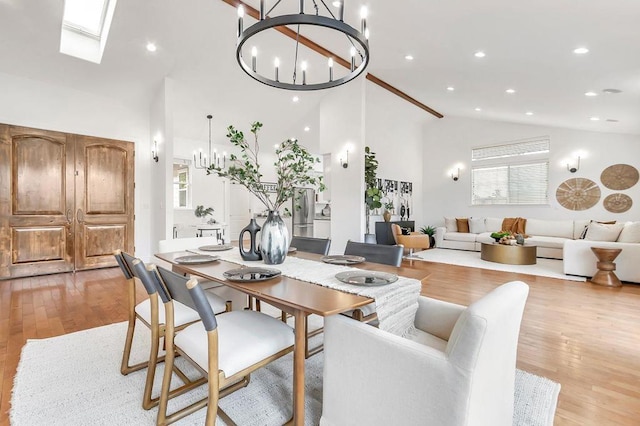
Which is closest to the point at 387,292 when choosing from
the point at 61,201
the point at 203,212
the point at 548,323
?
the point at 548,323

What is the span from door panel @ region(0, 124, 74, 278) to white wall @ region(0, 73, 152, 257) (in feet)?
0.67

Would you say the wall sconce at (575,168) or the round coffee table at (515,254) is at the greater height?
the wall sconce at (575,168)

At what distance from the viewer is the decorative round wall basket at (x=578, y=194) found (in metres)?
6.57

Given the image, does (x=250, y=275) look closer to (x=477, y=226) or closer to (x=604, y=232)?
(x=604, y=232)

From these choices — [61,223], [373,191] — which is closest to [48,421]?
[61,223]

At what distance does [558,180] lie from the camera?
703 cm

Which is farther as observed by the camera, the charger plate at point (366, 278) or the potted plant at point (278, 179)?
the potted plant at point (278, 179)

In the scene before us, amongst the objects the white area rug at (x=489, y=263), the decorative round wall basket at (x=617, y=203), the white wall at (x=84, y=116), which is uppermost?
the white wall at (x=84, y=116)

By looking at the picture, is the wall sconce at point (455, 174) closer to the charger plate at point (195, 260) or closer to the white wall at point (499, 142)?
the white wall at point (499, 142)

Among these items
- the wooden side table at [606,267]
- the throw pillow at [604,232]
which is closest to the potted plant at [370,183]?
the wooden side table at [606,267]

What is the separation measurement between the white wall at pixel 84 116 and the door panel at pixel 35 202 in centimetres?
21

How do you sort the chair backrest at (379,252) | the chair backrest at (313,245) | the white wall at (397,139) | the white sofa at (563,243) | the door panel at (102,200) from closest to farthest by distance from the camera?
the chair backrest at (379,252) < the chair backrest at (313,245) < the white sofa at (563,243) < the door panel at (102,200) < the white wall at (397,139)

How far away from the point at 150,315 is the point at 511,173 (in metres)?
8.39

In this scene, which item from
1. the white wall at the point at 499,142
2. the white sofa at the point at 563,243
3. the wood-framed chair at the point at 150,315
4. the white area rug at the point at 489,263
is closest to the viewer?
the wood-framed chair at the point at 150,315
